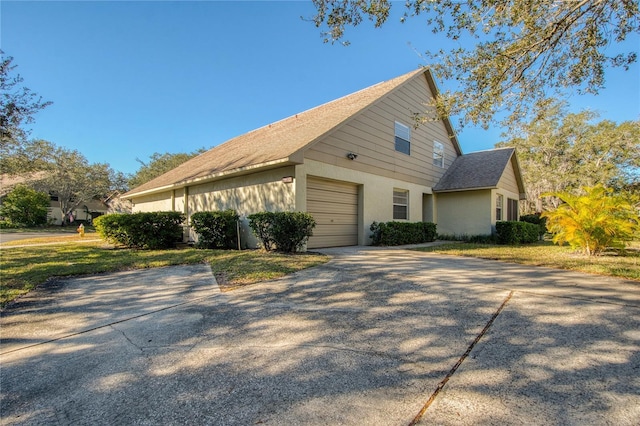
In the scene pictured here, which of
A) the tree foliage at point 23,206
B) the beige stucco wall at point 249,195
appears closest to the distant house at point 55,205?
the tree foliage at point 23,206

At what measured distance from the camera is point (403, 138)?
1265 centimetres

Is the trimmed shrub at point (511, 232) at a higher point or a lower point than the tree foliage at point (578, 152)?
lower

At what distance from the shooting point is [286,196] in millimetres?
8766

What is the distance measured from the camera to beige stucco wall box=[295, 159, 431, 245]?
8656mm

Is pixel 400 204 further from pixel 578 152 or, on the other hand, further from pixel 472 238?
pixel 578 152

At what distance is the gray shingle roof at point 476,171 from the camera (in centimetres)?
1312

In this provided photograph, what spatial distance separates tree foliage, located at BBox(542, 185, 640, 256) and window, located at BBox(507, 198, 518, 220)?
25.8 ft

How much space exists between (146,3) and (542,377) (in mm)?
11568

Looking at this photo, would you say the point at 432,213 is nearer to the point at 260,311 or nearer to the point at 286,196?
the point at 286,196

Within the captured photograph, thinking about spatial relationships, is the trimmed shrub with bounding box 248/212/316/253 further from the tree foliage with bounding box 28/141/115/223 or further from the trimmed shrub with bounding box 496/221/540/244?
the tree foliage with bounding box 28/141/115/223

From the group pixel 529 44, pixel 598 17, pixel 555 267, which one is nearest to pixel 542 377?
pixel 555 267

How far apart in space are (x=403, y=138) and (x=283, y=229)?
7.44 meters

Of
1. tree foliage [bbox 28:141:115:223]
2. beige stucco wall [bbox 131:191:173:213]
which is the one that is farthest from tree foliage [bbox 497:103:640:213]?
tree foliage [bbox 28:141:115:223]

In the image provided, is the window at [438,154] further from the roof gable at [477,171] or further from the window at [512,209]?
the window at [512,209]
